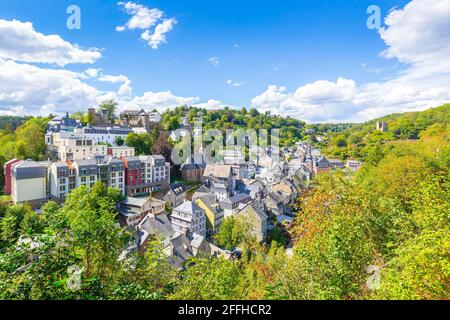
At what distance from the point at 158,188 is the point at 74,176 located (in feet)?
36.9

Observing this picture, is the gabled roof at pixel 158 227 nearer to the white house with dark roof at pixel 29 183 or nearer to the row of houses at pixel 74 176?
the row of houses at pixel 74 176

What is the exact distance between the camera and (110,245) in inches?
215

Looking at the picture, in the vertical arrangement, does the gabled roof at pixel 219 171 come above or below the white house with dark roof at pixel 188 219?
above

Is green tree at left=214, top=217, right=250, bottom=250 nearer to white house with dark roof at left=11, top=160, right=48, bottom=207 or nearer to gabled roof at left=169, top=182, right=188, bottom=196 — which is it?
gabled roof at left=169, top=182, right=188, bottom=196

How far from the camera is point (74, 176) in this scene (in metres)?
27.9

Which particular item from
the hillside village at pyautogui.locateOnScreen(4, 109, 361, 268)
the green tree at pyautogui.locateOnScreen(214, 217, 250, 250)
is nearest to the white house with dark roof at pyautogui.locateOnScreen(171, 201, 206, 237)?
the hillside village at pyautogui.locateOnScreen(4, 109, 361, 268)

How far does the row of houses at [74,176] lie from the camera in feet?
82.2

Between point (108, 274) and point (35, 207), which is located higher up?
point (108, 274)

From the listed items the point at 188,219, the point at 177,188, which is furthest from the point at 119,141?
the point at 188,219

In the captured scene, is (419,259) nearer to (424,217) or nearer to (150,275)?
(424,217)

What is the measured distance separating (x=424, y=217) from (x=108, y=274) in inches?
340

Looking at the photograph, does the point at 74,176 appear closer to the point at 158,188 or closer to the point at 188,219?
the point at 158,188

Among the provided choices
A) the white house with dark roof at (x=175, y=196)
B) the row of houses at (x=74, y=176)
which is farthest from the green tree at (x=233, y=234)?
the row of houses at (x=74, y=176)
